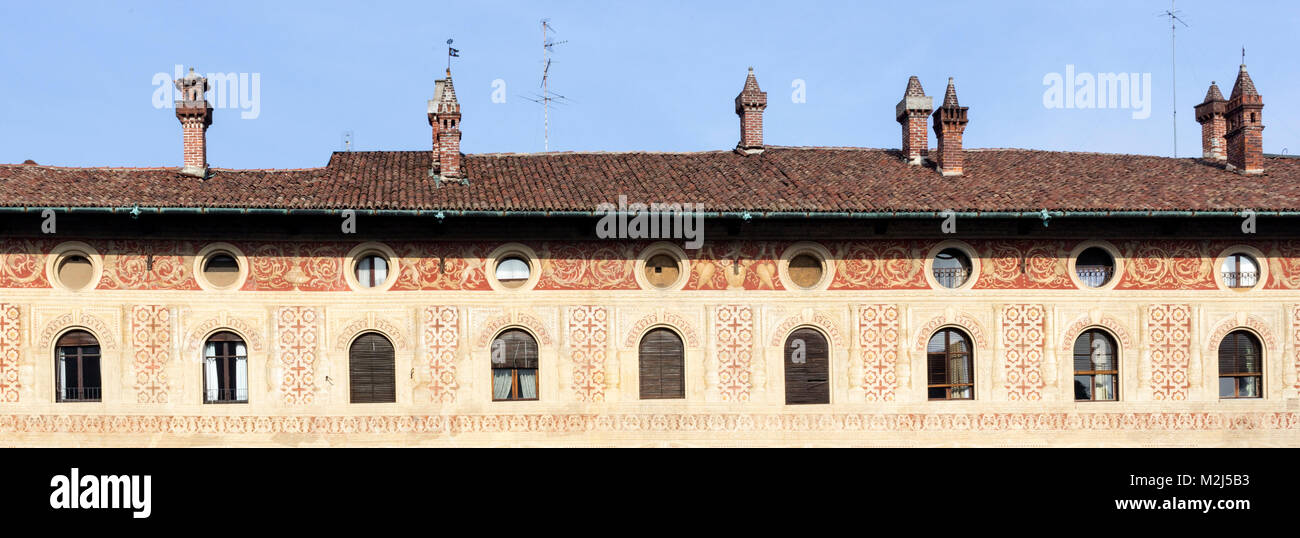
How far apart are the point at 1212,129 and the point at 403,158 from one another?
48.4 ft

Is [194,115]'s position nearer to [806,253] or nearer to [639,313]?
[639,313]

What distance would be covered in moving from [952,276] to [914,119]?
167 inches

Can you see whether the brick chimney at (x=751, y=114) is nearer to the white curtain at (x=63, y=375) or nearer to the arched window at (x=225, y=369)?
the arched window at (x=225, y=369)

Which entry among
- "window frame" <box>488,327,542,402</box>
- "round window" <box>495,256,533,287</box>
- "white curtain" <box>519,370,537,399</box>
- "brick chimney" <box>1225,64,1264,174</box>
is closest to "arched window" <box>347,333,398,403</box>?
"window frame" <box>488,327,542,402</box>

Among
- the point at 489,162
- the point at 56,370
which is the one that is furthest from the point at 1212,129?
the point at 56,370

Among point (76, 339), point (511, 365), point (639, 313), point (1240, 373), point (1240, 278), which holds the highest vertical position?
point (1240, 278)

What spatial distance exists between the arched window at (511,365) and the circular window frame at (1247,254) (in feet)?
34.2

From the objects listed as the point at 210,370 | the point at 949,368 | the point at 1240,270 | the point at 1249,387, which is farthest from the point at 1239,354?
the point at 210,370

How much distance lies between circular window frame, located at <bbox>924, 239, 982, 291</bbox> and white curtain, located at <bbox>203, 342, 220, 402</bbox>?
10.5 meters

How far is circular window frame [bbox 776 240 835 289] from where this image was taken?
1823 cm

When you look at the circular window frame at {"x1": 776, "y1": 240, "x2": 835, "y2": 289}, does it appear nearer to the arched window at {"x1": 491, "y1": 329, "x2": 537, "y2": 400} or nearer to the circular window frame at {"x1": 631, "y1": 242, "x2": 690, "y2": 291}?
the circular window frame at {"x1": 631, "y1": 242, "x2": 690, "y2": 291}

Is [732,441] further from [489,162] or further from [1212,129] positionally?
[1212,129]

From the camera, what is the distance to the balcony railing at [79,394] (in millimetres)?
17250

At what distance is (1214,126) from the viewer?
2261 centimetres
